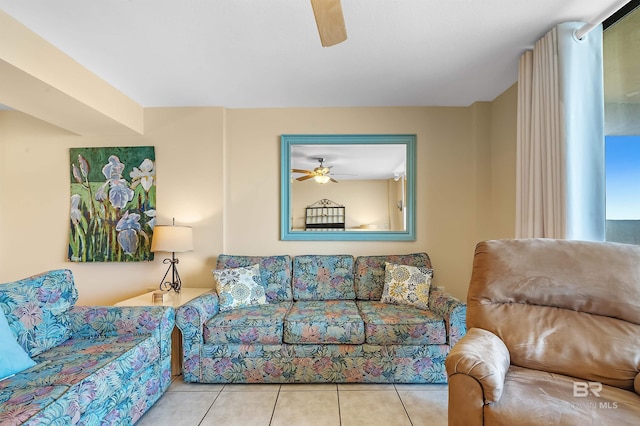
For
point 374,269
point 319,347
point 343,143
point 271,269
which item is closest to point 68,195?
point 271,269

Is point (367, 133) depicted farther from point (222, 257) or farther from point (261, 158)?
point (222, 257)

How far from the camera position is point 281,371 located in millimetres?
2363

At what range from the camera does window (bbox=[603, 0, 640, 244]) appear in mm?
1779

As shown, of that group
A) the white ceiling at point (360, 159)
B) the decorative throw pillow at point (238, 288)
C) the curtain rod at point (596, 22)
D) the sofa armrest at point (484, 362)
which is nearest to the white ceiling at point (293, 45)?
the curtain rod at point (596, 22)

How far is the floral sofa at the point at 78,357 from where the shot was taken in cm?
137

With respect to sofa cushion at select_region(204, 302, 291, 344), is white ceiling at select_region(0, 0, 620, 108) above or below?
above

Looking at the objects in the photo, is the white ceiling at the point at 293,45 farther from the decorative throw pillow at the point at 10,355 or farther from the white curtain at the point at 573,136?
the decorative throw pillow at the point at 10,355

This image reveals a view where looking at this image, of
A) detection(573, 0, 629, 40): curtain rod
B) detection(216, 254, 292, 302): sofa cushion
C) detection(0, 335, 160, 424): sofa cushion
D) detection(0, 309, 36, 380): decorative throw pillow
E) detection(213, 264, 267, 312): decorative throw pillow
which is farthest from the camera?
detection(216, 254, 292, 302): sofa cushion

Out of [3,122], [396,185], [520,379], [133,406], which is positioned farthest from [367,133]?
[3,122]

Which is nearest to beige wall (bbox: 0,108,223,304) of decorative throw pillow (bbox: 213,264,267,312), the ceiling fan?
decorative throw pillow (bbox: 213,264,267,312)

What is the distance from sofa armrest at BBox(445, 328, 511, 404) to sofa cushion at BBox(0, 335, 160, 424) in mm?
1700

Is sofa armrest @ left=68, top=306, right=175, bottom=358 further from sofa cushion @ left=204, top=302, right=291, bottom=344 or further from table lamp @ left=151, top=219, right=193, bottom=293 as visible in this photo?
table lamp @ left=151, top=219, right=193, bottom=293

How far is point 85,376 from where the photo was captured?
1518 millimetres

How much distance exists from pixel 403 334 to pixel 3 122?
4553 mm
